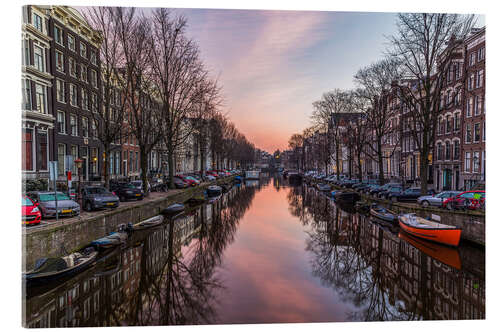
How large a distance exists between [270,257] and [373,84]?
21.2 m

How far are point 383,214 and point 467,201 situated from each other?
634cm

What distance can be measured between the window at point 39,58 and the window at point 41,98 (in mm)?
1597

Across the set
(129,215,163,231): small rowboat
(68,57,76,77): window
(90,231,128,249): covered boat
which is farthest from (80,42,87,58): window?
(90,231,128,249): covered boat

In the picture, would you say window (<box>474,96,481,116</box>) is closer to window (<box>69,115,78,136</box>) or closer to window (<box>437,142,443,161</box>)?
window (<box>437,142,443,161</box>)

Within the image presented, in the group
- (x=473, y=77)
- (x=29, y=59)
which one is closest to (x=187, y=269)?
(x=29, y=59)

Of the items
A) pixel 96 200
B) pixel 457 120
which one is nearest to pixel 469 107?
pixel 457 120

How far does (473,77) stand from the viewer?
26.0 m

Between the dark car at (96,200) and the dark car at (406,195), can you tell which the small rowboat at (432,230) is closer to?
the dark car at (406,195)

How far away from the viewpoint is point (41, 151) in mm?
25562

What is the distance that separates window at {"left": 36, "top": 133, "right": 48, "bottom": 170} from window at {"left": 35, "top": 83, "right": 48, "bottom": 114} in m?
2.26

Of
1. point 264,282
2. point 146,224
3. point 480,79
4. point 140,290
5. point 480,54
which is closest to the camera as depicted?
point 140,290

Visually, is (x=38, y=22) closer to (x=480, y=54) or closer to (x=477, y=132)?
(x=480, y=54)

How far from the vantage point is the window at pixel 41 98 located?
25.6m

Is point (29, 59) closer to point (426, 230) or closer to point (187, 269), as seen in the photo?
point (187, 269)
